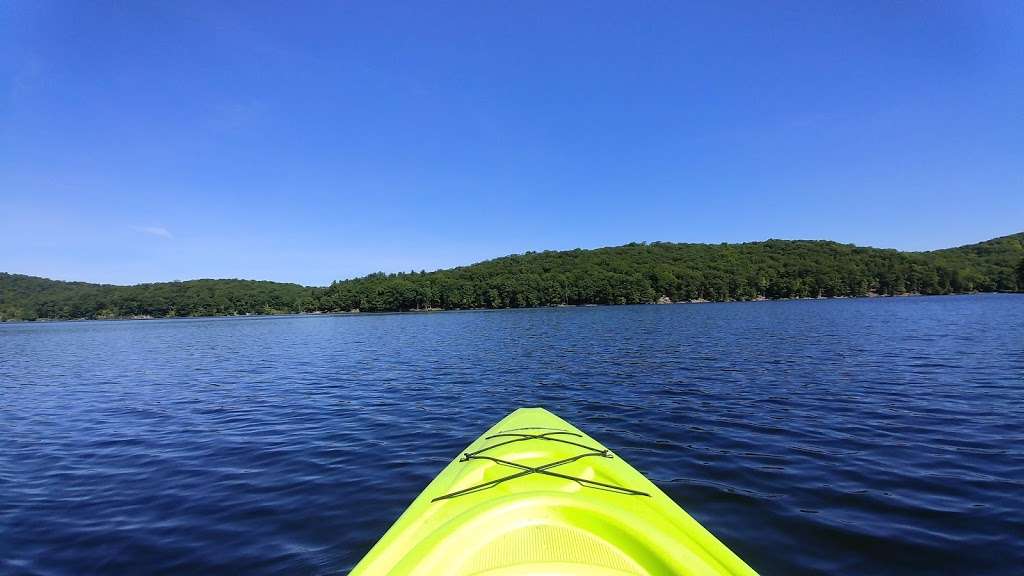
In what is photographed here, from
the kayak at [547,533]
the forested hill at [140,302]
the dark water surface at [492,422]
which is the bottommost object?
the dark water surface at [492,422]

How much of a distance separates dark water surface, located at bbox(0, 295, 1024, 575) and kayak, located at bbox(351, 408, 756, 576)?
1.79 metres

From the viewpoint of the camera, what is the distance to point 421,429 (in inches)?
425

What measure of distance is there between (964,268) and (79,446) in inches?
8495

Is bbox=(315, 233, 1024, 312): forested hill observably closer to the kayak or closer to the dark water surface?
the dark water surface

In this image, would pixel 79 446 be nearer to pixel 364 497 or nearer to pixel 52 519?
pixel 52 519

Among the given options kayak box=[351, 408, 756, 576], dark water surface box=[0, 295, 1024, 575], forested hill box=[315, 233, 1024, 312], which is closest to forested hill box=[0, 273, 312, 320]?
forested hill box=[315, 233, 1024, 312]

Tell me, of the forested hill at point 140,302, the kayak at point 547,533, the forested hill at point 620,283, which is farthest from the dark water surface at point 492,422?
the forested hill at point 140,302

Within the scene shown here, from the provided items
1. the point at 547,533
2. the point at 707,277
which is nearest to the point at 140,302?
the point at 707,277

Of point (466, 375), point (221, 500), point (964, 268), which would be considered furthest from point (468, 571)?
point (964, 268)

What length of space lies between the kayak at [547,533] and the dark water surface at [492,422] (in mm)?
1794

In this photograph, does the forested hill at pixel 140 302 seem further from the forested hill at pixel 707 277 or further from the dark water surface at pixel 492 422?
the dark water surface at pixel 492 422

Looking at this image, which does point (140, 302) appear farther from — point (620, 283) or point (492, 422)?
point (492, 422)

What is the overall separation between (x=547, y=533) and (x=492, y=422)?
7919 mm

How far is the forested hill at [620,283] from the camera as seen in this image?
147m
